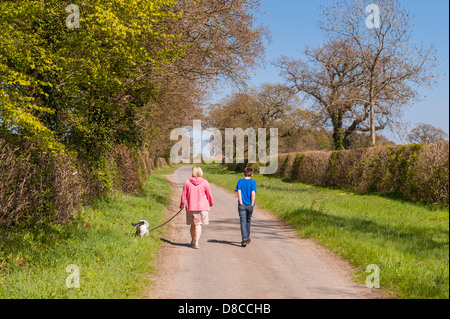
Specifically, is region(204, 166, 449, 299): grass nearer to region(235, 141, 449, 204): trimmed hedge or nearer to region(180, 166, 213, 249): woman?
region(235, 141, 449, 204): trimmed hedge

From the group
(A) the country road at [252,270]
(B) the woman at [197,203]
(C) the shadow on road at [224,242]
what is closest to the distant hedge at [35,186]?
(A) the country road at [252,270]

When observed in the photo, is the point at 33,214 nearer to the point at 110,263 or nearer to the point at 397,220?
the point at 110,263

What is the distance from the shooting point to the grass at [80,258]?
598 centimetres

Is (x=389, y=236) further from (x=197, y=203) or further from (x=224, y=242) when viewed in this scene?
(x=197, y=203)

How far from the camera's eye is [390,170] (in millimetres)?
17562

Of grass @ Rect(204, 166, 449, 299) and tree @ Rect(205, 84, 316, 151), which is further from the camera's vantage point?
tree @ Rect(205, 84, 316, 151)

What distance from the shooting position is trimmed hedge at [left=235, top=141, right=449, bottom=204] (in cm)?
1301

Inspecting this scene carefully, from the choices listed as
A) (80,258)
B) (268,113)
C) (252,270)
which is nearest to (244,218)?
(252,270)

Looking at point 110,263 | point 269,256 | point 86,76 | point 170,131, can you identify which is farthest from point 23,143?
point 170,131

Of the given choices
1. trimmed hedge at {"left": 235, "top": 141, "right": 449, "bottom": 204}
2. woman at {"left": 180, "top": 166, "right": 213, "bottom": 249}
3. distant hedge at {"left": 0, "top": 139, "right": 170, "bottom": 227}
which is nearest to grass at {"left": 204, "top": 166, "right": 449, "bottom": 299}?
trimmed hedge at {"left": 235, "top": 141, "right": 449, "bottom": 204}

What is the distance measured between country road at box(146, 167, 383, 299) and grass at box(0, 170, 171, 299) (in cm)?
45

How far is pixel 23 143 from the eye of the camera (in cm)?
963

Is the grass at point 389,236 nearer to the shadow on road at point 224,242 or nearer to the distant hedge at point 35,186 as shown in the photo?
the shadow on road at point 224,242

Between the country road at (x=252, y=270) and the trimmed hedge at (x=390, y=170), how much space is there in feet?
17.8
